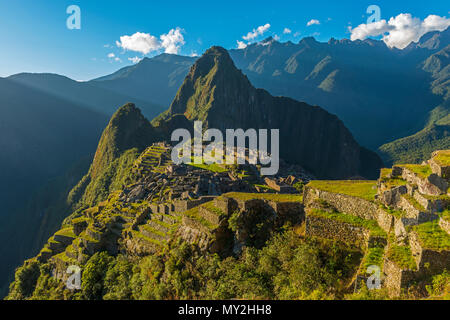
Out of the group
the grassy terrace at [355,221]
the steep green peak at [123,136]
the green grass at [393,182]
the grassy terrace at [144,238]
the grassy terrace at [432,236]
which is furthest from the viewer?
the steep green peak at [123,136]

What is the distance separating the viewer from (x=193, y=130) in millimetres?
150000

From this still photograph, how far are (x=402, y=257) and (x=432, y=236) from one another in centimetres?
117

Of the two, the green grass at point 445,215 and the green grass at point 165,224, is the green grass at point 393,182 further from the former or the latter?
the green grass at point 165,224

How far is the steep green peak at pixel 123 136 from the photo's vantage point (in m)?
106

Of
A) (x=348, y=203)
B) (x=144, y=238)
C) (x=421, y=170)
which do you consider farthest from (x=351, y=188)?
(x=144, y=238)

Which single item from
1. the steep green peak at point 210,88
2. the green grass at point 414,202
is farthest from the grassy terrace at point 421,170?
the steep green peak at point 210,88

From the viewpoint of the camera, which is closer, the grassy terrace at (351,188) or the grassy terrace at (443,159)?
the grassy terrace at (443,159)

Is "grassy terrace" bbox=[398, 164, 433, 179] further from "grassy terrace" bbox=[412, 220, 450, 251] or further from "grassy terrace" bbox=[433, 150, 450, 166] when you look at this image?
"grassy terrace" bbox=[412, 220, 450, 251]

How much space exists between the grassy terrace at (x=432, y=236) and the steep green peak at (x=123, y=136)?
101m

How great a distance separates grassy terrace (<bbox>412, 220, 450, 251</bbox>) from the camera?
7.77 meters

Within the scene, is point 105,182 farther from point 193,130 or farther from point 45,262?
point 193,130

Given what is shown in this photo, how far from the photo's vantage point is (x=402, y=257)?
8273mm

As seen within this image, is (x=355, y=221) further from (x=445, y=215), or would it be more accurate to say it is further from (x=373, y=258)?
(x=445, y=215)
